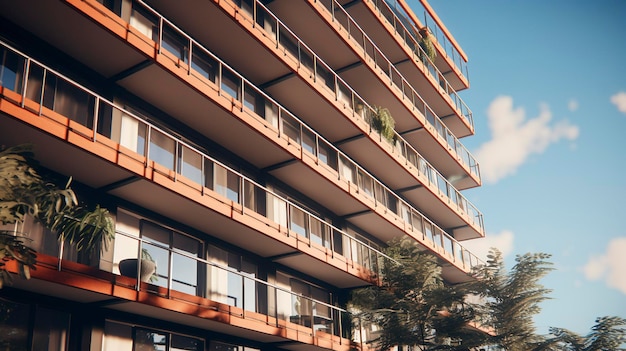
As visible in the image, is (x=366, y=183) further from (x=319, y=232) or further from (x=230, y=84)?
(x=230, y=84)

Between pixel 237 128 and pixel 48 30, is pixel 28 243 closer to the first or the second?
pixel 48 30

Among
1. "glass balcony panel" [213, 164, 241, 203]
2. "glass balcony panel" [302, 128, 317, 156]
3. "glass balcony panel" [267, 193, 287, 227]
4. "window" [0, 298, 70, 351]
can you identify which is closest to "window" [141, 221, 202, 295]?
"glass balcony panel" [213, 164, 241, 203]

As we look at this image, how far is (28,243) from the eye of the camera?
13.4m

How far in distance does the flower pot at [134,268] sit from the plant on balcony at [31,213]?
0.66m

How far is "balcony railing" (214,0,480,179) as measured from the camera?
78.4ft

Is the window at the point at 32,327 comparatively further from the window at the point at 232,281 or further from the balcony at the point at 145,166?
the window at the point at 232,281

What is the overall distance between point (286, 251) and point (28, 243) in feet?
31.1

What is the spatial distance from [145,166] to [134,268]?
2491 mm

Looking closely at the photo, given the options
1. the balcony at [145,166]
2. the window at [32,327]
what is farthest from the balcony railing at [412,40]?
the window at [32,327]

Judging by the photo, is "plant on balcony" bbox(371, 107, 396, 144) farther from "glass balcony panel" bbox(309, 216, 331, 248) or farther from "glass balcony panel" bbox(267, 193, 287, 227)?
"glass balcony panel" bbox(267, 193, 287, 227)

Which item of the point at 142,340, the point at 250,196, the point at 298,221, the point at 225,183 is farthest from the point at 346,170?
the point at 142,340

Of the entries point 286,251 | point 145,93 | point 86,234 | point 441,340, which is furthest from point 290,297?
point 86,234

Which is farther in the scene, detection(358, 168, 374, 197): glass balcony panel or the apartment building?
detection(358, 168, 374, 197): glass balcony panel

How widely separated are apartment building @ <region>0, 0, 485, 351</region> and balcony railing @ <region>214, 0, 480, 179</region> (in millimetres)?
169
